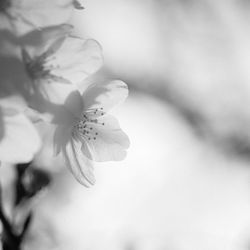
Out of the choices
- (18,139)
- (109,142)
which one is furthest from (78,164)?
(18,139)

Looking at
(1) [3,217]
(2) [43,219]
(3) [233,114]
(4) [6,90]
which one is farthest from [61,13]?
(3) [233,114]

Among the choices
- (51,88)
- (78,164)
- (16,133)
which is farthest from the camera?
(78,164)

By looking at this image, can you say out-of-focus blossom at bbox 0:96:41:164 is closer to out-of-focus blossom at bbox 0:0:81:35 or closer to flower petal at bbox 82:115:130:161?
out-of-focus blossom at bbox 0:0:81:35

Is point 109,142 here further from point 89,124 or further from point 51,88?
point 51,88

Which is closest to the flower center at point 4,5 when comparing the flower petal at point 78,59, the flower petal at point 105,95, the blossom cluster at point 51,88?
the blossom cluster at point 51,88

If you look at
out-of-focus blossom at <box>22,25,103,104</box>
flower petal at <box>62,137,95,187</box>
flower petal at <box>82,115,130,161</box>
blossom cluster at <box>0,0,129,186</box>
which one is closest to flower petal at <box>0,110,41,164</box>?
blossom cluster at <box>0,0,129,186</box>

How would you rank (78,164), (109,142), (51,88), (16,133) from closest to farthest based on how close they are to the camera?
(16,133) < (51,88) < (78,164) < (109,142)

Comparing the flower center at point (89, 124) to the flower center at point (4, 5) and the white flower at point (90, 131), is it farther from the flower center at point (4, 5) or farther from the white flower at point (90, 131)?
Result: the flower center at point (4, 5)

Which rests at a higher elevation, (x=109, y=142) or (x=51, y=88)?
(x=51, y=88)
